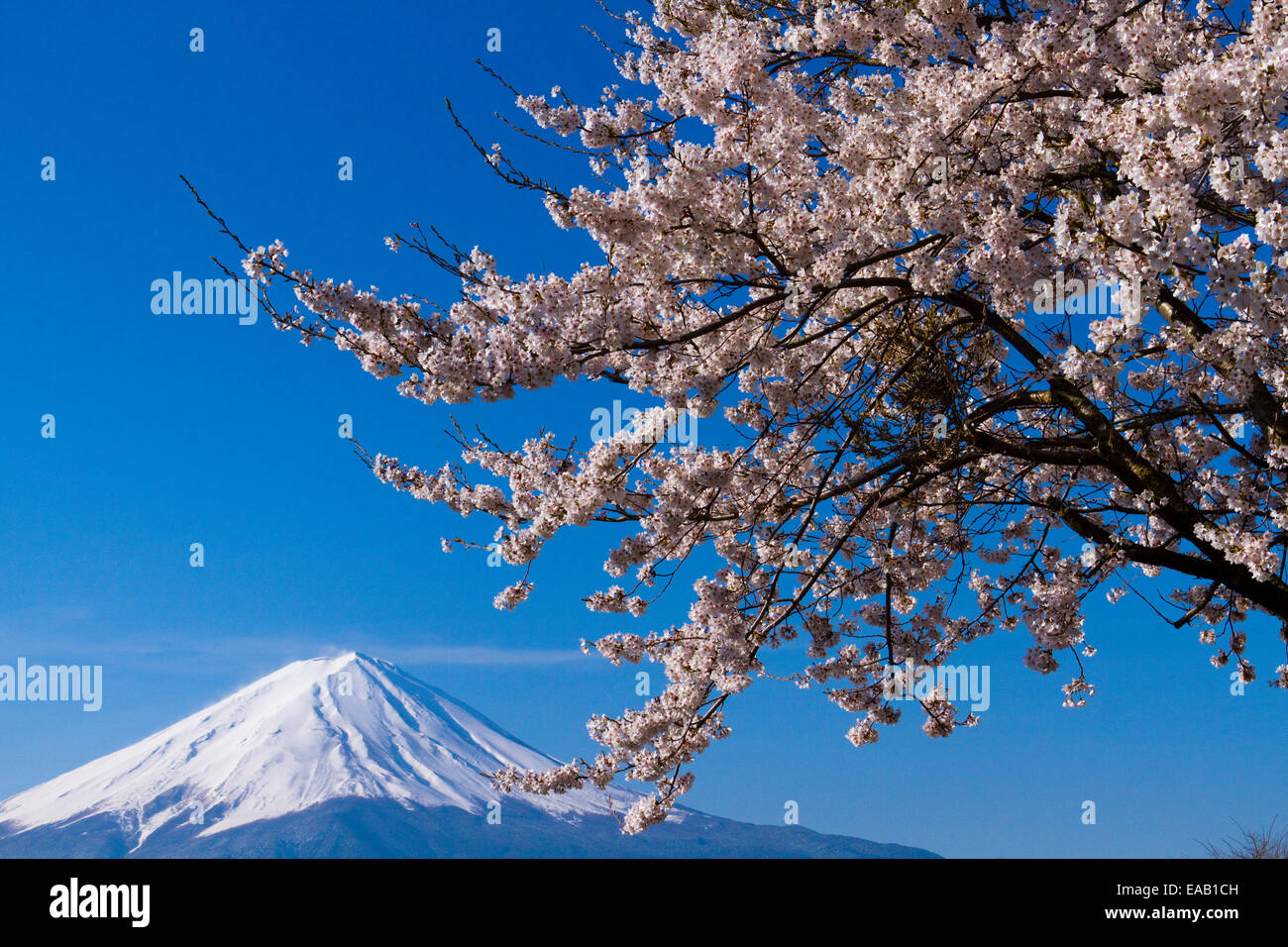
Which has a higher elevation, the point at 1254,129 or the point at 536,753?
the point at 1254,129

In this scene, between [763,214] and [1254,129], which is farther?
[763,214]

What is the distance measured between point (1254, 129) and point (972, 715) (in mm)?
5459

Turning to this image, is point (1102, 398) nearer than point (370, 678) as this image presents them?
Yes
